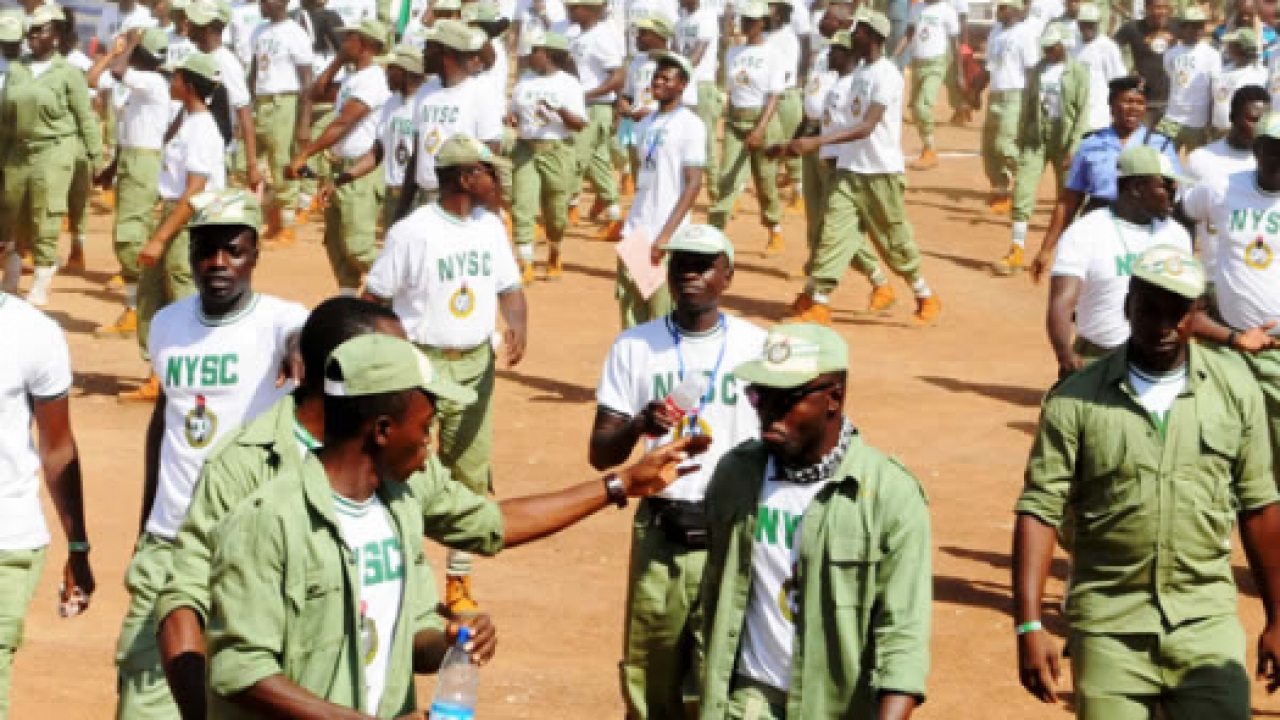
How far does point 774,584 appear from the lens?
622 centimetres

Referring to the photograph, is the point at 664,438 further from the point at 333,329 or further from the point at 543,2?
the point at 543,2

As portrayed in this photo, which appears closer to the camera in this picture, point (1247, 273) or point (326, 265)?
point (1247, 273)

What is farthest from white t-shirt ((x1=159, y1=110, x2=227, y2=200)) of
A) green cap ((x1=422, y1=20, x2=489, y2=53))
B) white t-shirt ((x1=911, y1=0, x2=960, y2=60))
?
white t-shirt ((x1=911, y1=0, x2=960, y2=60))

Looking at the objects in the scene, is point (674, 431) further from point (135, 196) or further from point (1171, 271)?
point (135, 196)

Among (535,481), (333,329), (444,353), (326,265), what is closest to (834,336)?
(333,329)

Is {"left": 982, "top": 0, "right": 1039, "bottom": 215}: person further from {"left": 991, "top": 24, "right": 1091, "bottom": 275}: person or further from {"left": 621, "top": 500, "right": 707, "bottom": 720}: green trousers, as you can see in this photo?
{"left": 621, "top": 500, "right": 707, "bottom": 720}: green trousers

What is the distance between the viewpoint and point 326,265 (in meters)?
21.4

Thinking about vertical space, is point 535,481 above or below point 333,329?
below

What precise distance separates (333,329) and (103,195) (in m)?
19.9

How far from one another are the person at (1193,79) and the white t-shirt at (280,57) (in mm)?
8539

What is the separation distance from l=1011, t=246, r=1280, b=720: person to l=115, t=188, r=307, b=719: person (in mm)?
2642

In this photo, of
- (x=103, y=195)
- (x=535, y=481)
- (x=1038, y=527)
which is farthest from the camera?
(x=103, y=195)

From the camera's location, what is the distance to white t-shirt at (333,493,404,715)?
5.33 m

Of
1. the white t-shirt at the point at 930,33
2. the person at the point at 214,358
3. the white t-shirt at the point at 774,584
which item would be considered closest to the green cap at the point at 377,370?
the white t-shirt at the point at 774,584
